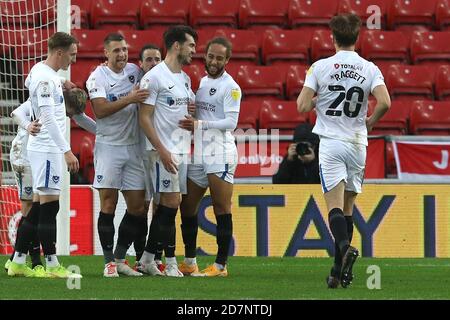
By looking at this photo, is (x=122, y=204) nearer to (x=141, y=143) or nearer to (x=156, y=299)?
(x=141, y=143)

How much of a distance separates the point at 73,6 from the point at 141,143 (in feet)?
24.9

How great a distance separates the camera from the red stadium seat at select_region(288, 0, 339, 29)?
57.1 ft

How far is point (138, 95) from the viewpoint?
30.5ft

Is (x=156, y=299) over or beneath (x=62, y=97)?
beneath

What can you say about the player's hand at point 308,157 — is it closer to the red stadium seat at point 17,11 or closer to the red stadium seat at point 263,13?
the red stadium seat at point 17,11

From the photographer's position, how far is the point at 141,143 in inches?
382

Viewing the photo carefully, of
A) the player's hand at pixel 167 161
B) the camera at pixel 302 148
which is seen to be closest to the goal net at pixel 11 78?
the camera at pixel 302 148

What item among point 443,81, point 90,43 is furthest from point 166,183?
point 443,81

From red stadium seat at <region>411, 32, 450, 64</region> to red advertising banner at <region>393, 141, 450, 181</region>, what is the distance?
3.93 m

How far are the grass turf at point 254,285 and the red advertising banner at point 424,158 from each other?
90.2 inches

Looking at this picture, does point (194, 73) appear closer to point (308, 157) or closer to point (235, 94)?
point (308, 157)

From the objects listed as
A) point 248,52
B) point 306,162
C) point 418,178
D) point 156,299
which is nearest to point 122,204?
point 306,162

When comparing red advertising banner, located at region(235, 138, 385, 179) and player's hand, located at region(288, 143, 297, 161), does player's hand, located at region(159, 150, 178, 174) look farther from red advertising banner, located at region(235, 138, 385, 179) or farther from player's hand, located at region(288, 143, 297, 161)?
red advertising banner, located at region(235, 138, 385, 179)

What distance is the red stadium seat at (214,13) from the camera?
1712 centimetres
